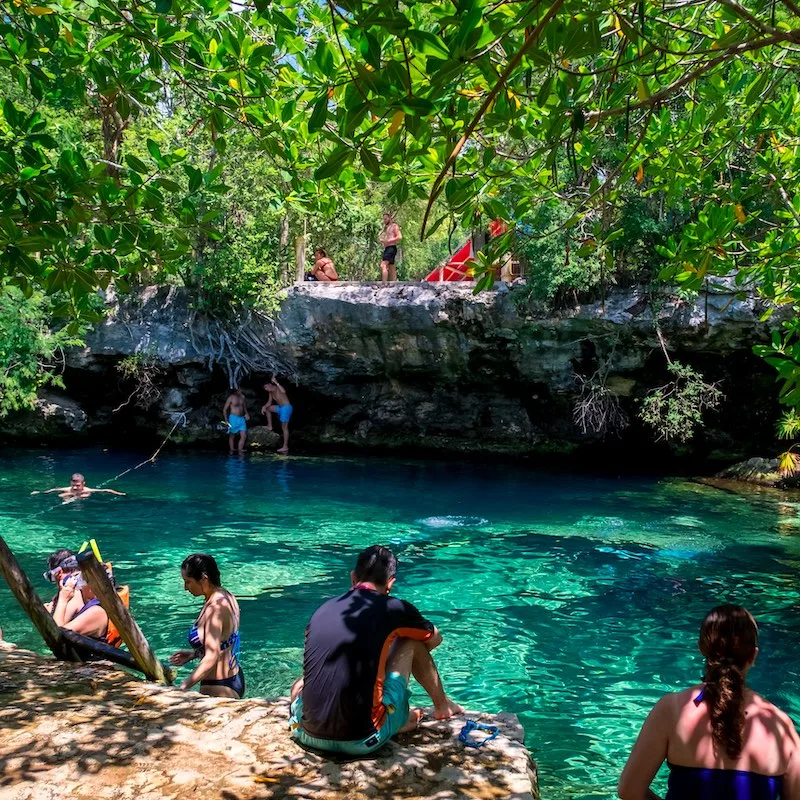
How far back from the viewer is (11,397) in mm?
18703

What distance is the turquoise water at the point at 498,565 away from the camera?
24.4 ft

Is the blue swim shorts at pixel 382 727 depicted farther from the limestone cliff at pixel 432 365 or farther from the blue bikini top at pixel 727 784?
the limestone cliff at pixel 432 365

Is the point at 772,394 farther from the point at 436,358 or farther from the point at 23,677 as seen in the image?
the point at 23,677

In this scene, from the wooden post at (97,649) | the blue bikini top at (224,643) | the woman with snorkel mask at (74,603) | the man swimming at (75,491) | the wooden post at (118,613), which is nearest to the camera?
the wooden post at (118,613)

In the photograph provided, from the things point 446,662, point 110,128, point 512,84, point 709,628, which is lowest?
point 446,662

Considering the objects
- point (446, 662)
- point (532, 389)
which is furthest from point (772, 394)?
point (446, 662)

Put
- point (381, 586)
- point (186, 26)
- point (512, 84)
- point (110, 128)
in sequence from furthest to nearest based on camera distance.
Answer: point (110, 128)
point (186, 26)
point (381, 586)
point (512, 84)

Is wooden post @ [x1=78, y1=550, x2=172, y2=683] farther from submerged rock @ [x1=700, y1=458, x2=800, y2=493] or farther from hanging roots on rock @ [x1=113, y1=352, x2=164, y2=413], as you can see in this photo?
hanging roots on rock @ [x1=113, y1=352, x2=164, y2=413]

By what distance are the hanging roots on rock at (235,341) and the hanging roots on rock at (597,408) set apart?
787 cm

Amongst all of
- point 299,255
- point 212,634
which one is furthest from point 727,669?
point 299,255

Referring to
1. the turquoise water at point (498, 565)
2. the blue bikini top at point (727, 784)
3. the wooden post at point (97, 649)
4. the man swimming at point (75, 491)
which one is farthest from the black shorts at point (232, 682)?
the man swimming at point (75, 491)

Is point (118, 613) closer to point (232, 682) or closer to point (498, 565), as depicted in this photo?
point (232, 682)

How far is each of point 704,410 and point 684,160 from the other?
14235 mm

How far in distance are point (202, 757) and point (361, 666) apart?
40.0 inches
